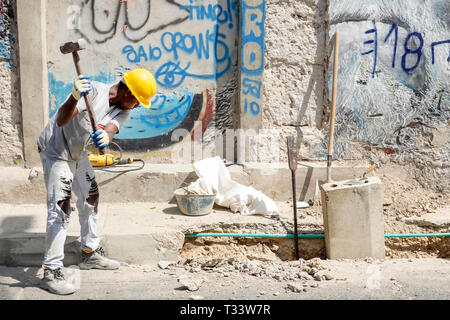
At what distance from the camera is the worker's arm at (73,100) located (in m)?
3.33

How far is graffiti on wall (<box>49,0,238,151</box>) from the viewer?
5.50 meters

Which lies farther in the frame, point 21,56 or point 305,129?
point 305,129

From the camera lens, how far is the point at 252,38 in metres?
5.43

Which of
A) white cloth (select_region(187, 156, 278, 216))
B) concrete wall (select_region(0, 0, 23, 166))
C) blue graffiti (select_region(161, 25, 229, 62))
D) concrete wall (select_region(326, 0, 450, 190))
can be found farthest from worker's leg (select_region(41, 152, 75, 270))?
concrete wall (select_region(326, 0, 450, 190))

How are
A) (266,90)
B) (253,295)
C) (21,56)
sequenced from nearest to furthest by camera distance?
(253,295), (21,56), (266,90)

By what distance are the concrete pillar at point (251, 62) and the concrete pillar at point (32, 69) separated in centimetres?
223

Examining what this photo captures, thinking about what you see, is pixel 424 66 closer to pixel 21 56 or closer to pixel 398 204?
pixel 398 204

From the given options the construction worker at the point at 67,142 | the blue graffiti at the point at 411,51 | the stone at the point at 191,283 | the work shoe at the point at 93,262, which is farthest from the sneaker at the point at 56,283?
the blue graffiti at the point at 411,51

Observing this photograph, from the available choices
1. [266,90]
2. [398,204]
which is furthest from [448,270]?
[266,90]

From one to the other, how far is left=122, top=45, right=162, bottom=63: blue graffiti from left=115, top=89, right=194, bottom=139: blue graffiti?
0.46 metres

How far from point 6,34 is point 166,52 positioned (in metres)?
1.77

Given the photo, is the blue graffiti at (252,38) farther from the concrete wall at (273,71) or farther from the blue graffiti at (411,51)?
the blue graffiti at (411,51)

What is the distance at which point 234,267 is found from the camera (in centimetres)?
417

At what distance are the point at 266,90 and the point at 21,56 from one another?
277 centimetres
